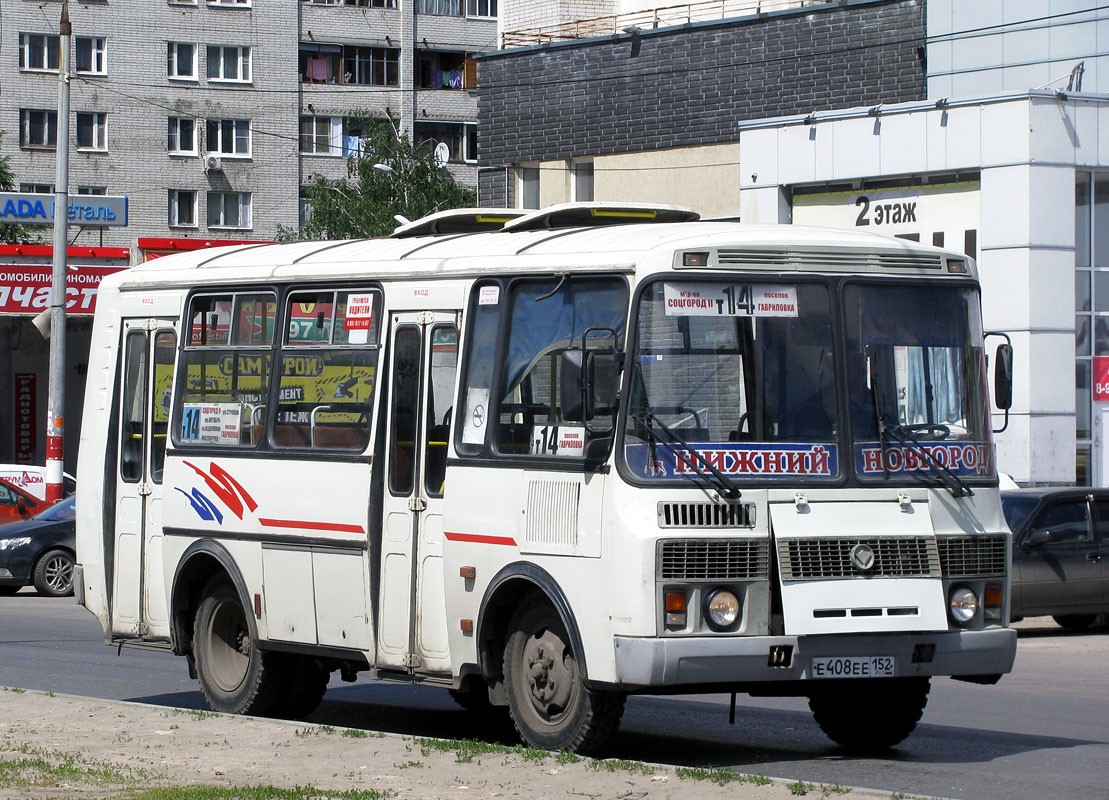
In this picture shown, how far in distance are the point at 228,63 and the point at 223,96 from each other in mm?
1183

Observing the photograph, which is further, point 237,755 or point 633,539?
point 237,755

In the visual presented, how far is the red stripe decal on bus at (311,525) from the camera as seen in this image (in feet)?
34.6

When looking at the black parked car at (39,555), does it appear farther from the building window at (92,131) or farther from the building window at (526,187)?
the building window at (92,131)

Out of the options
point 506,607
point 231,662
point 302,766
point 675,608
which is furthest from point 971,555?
point 231,662

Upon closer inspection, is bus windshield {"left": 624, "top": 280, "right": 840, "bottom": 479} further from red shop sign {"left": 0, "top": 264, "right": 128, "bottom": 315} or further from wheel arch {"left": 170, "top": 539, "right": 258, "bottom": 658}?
red shop sign {"left": 0, "top": 264, "right": 128, "bottom": 315}

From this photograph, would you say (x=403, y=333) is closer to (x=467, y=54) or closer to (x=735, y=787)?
(x=735, y=787)

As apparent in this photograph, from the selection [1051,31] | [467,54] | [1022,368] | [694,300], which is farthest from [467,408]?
[467,54]

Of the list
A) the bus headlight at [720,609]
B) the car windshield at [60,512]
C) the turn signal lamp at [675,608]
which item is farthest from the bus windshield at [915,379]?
the car windshield at [60,512]

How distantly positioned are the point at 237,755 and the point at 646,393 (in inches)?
111

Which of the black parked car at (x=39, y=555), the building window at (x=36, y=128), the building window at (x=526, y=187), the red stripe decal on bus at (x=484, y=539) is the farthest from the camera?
the building window at (x=36, y=128)

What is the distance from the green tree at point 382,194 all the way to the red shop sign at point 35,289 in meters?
Answer: 10.6

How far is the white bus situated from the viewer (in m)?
8.77

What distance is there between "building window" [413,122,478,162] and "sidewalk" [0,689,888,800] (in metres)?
57.4

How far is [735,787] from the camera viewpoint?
26.5 feet
